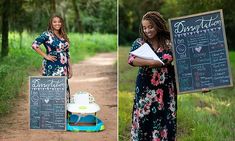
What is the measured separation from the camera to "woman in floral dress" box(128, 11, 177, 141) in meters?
3.48

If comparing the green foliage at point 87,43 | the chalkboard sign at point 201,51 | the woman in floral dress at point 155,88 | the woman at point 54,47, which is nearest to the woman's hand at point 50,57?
the woman at point 54,47

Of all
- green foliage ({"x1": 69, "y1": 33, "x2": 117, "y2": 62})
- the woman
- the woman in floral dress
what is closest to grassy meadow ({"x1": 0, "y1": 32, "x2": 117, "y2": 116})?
green foliage ({"x1": 69, "y1": 33, "x2": 117, "y2": 62})

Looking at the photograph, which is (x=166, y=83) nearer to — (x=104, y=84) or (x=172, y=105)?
(x=172, y=105)

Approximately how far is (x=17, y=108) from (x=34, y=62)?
48 cm

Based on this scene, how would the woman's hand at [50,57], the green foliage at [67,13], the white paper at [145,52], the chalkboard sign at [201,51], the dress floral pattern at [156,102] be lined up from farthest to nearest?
the green foliage at [67,13] < the woman's hand at [50,57] < the chalkboard sign at [201,51] < the dress floral pattern at [156,102] < the white paper at [145,52]

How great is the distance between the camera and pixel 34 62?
4.42m

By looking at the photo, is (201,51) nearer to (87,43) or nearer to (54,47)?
(54,47)

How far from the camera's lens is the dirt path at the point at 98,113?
4.49m

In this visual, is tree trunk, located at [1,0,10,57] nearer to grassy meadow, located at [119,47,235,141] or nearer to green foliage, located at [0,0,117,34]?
green foliage, located at [0,0,117,34]

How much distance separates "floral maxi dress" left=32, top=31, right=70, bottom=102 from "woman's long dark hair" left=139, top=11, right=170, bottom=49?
1000 mm

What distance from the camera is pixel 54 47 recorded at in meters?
4.29

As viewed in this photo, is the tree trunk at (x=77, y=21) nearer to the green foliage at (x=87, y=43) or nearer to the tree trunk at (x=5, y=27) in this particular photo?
the green foliage at (x=87, y=43)

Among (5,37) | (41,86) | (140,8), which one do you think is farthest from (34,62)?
(140,8)

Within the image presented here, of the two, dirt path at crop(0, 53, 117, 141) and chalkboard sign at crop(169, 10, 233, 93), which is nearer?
chalkboard sign at crop(169, 10, 233, 93)
